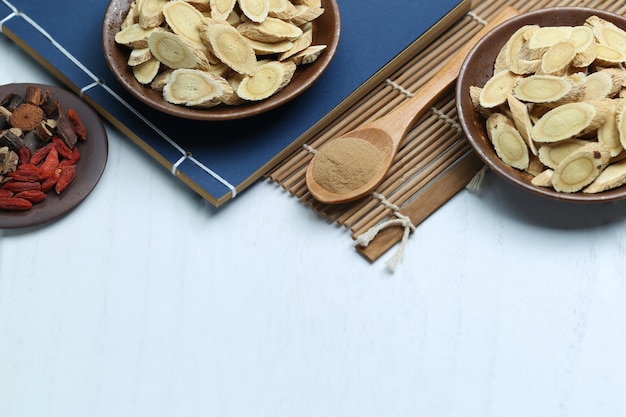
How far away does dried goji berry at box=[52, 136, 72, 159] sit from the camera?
1.53 meters

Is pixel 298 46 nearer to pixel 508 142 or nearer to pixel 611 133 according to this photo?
pixel 508 142

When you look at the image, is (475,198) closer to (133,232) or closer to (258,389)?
(258,389)

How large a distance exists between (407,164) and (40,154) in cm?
69

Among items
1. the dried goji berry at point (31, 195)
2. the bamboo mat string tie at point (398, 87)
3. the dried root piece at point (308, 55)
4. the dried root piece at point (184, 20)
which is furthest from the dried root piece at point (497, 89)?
the dried goji berry at point (31, 195)

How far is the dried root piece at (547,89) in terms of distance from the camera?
1404 mm

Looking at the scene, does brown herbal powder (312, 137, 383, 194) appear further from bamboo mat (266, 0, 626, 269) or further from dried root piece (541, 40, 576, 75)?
dried root piece (541, 40, 576, 75)

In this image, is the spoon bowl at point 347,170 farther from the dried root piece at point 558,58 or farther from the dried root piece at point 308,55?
the dried root piece at point 558,58

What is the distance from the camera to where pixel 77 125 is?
61.4 inches

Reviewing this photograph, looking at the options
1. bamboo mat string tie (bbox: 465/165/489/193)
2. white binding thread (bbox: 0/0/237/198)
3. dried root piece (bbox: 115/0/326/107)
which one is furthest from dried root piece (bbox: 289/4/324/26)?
bamboo mat string tie (bbox: 465/165/489/193)

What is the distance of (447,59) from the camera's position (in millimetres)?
1710

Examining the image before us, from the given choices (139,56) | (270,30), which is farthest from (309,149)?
(139,56)

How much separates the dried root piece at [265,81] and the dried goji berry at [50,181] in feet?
1.20

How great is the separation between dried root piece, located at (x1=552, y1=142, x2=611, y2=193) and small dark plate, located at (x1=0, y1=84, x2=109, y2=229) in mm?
832

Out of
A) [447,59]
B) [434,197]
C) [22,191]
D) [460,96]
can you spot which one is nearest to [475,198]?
[434,197]
